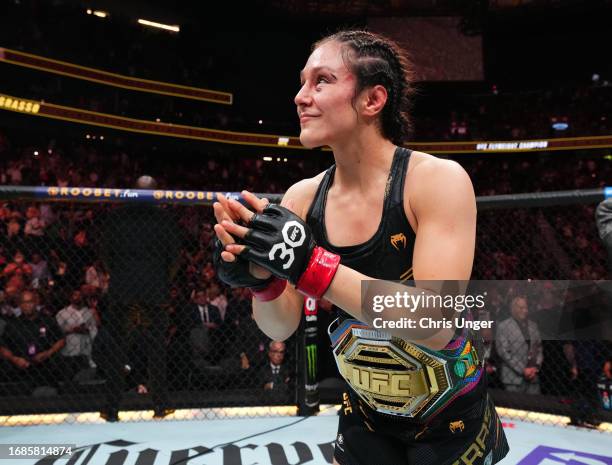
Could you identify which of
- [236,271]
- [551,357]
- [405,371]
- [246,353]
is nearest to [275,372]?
[246,353]

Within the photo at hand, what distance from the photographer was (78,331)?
4.23 meters

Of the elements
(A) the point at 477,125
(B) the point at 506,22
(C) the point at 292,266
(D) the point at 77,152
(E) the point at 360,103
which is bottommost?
(C) the point at 292,266

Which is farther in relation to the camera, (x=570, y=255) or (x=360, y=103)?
(x=570, y=255)

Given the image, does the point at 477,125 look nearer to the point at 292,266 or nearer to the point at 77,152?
the point at 77,152

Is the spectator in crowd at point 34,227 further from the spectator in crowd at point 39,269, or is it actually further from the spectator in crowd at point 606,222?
the spectator in crowd at point 606,222

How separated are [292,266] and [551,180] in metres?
14.2

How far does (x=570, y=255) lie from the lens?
7965 mm

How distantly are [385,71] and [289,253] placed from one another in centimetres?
60

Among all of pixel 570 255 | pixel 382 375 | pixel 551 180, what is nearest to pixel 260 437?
pixel 382 375

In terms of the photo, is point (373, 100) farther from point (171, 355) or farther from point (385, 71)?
point (171, 355)

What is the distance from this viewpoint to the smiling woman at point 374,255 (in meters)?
1.12

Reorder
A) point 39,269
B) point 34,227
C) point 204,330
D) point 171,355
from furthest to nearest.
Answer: point 34,227 → point 39,269 → point 171,355 → point 204,330

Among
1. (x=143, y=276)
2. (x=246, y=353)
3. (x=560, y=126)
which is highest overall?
(x=560, y=126)

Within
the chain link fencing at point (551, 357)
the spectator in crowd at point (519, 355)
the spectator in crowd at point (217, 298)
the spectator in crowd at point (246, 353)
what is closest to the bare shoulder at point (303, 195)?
the chain link fencing at point (551, 357)
